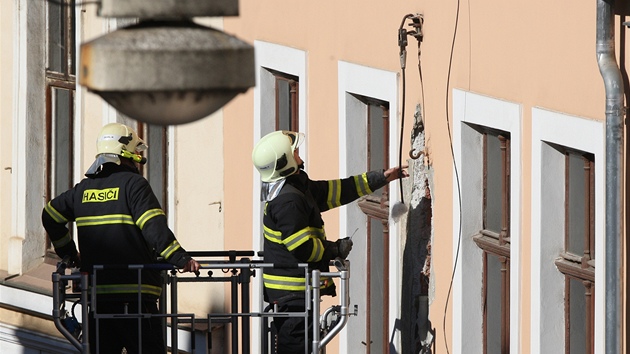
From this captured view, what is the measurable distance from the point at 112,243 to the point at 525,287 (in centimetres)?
236

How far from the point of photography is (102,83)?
4.64 meters

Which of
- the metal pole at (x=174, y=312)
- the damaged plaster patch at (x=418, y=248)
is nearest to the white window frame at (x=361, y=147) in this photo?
the damaged plaster patch at (x=418, y=248)

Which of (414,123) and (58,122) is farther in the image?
(58,122)

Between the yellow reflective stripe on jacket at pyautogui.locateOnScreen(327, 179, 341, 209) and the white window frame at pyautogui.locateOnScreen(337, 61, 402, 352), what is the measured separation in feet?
1.70

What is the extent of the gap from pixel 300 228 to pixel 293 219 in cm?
6

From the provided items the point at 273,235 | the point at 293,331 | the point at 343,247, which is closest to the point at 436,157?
the point at 343,247

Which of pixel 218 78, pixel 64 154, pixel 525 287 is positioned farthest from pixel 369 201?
pixel 218 78

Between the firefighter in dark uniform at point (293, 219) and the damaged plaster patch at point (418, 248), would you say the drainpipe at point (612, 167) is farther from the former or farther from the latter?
the damaged plaster patch at point (418, 248)

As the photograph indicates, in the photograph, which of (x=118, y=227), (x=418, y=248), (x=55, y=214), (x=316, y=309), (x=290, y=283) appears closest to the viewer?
(x=316, y=309)

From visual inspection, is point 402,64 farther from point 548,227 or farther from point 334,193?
point 548,227


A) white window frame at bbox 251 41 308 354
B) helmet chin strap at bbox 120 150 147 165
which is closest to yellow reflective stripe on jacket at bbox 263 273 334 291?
helmet chin strap at bbox 120 150 147 165

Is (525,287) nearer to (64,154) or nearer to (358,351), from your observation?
(358,351)

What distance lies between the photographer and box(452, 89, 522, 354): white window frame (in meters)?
8.73

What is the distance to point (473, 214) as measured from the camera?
9430mm
